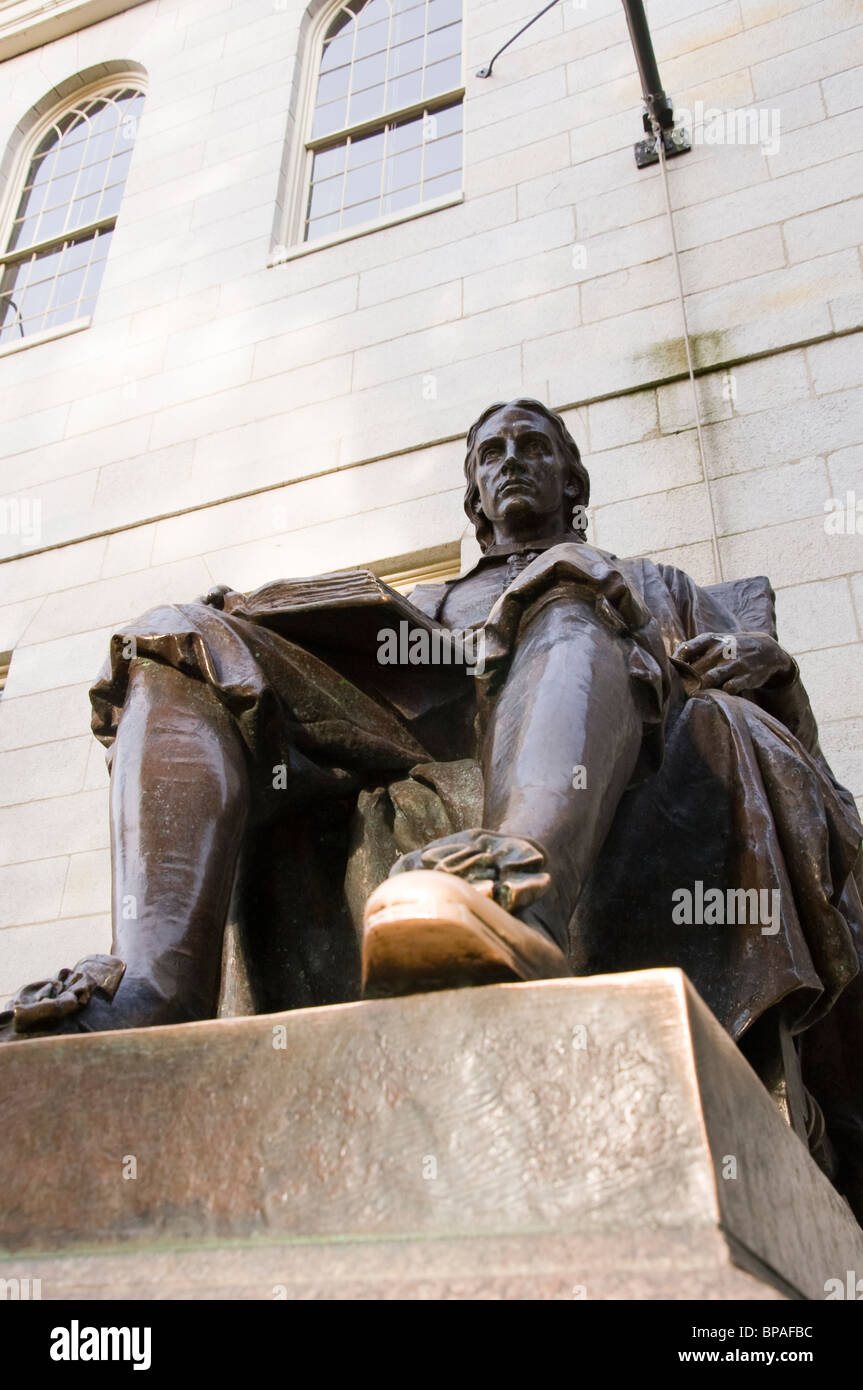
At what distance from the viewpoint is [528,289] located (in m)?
5.55

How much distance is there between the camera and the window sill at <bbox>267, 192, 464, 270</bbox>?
6.18 meters

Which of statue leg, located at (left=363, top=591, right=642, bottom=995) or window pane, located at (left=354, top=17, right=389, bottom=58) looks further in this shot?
window pane, located at (left=354, top=17, right=389, bottom=58)

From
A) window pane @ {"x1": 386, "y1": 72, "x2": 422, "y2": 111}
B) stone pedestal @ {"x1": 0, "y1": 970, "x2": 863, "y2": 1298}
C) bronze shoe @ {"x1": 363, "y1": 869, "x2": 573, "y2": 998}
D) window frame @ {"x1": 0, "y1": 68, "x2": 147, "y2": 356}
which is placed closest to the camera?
stone pedestal @ {"x1": 0, "y1": 970, "x2": 863, "y2": 1298}

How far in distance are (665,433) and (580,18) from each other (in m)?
3.00

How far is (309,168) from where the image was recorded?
23.8 ft

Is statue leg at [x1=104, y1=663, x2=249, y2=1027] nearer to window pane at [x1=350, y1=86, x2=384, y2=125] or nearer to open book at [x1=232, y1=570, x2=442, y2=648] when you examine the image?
open book at [x1=232, y1=570, x2=442, y2=648]

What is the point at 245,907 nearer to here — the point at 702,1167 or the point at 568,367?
the point at 702,1167

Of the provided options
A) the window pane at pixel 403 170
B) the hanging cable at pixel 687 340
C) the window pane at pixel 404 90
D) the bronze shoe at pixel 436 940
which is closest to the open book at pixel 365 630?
the bronze shoe at pixel 436 940

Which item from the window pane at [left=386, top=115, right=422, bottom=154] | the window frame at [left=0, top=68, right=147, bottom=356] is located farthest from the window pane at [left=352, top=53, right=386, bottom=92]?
the window frame at [left=0, top=68, right=147, bottom=356]

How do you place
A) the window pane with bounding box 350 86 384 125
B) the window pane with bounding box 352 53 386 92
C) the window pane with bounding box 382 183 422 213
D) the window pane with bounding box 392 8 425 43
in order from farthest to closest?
1. the window pane with bounding box 392 8 425 43
2. the window pane with bounding box 352 53 386 92
3. the window pane with bounding box 350 86 384 125
4. the window pane with bounding box 382 183 422 213

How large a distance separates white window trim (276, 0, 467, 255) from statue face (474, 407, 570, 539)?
3537 mm

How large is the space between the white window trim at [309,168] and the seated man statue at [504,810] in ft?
15.0

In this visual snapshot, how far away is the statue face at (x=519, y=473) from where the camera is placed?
3008 millimetres

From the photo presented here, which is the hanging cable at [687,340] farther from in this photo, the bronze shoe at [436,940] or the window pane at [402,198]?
the bronze shoe at [436,940]
